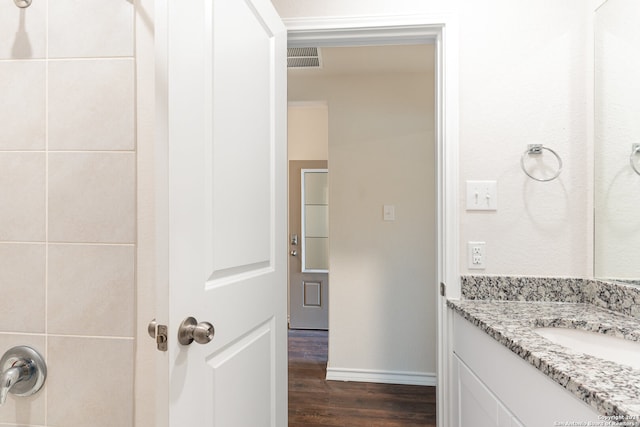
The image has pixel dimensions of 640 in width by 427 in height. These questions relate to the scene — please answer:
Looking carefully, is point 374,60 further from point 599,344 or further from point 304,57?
point 599,344

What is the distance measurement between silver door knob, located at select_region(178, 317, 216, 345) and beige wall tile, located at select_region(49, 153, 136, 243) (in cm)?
54

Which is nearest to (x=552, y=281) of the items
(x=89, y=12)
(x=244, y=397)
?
(x=244, y=397)

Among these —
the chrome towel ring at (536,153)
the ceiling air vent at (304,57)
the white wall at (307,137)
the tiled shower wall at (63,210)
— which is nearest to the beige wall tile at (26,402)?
the tiled shower wall at (63,210)

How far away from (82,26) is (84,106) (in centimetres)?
26

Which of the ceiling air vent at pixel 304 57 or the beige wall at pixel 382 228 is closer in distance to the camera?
the ceiling air vent at pixel 304 57

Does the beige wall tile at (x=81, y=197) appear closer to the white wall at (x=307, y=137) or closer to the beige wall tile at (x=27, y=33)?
the beige wall tile at (x=27, y=33)

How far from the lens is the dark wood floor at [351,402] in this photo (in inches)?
84.4

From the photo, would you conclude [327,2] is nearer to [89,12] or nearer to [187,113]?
[89,12]

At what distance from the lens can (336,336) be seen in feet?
9.04

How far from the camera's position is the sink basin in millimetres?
958

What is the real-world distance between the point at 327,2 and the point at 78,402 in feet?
5.66

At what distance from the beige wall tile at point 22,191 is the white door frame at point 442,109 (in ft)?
3.49

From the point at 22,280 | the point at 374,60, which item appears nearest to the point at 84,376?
the point at 22,280

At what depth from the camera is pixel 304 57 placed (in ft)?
8.13
